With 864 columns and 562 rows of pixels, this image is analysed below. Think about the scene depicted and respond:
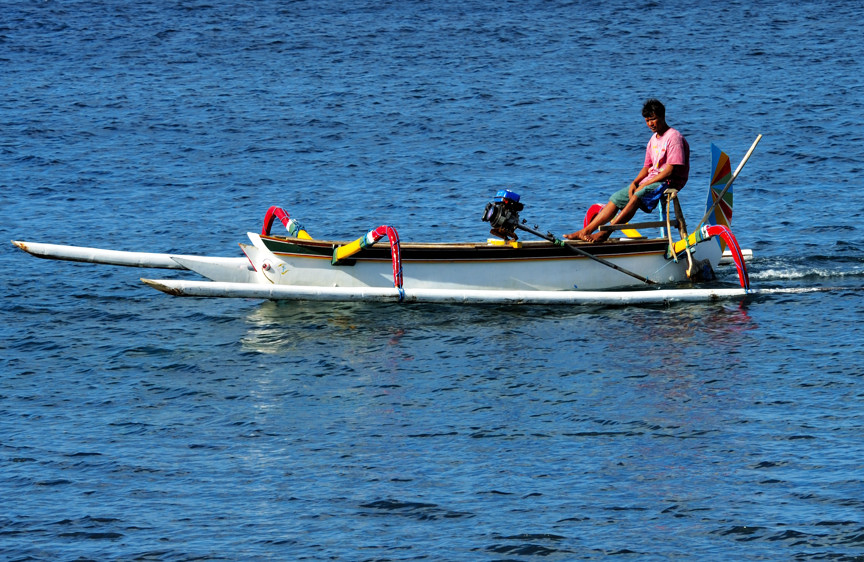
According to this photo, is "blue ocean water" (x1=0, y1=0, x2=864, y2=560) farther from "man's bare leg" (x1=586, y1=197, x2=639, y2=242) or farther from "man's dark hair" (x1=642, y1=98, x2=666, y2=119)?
Answer: "man's dark hair" (x1=642, y1=98, x2=666, y2=119)

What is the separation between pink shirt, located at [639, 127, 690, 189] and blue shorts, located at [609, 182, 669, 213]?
0.10m

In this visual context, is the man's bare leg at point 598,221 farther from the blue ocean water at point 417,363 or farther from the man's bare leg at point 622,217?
the blue ocean water at point 417,363

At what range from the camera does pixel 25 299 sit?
18.3m

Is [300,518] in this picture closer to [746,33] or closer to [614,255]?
[614,255]

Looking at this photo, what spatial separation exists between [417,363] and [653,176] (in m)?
4.86

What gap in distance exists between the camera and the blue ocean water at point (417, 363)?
1082 cm

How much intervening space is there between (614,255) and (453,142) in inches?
532

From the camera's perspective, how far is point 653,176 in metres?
17.5

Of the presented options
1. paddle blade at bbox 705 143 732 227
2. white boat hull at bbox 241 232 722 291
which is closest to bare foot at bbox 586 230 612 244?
white boat hull at bbox 241 232 722 291

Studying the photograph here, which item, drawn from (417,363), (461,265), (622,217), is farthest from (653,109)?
(417,363)

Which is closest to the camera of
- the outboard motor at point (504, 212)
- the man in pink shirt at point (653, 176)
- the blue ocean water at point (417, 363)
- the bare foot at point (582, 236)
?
the blue ocean water at point (417, 363)

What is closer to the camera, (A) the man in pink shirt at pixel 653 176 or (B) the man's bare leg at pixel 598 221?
(A) the man in pink shirt at pixel 653 176

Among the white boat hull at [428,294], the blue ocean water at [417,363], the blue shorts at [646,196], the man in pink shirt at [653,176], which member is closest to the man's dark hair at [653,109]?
the man in pink shirt at [653,176]

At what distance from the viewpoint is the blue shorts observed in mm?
17438
